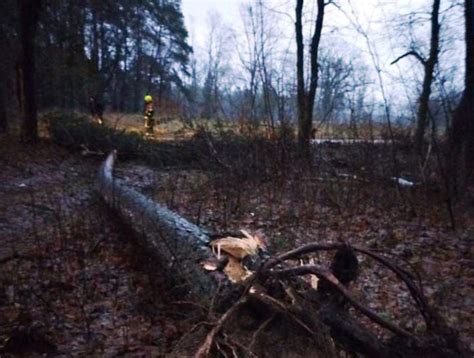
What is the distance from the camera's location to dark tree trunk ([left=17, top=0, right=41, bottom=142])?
1445cm

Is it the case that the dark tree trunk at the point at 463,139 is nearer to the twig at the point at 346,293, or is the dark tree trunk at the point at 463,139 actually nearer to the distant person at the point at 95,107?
the twig at the point at 346,293

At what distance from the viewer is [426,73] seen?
27.7 ft

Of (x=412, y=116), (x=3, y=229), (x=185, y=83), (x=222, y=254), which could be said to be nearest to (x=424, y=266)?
(x=222, y=254)

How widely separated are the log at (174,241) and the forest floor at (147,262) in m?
0.23

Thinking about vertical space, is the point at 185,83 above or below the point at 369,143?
above

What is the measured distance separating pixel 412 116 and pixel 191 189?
16.9 ft

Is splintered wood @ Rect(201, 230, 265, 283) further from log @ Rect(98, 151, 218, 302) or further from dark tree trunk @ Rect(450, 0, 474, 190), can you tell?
dark tree trunk @ Rect(450, 0, 474, 190)

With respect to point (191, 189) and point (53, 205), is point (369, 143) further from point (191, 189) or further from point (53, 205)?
point (53, 205)

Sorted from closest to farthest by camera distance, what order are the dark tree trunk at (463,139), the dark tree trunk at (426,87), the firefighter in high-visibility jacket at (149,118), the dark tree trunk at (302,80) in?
the dark tree trunk at (463,139) → the dark tree trunk at (426,87) → the dark tree trunk at (302,80) → the firefighter in high-visibility jacket at (149,118)

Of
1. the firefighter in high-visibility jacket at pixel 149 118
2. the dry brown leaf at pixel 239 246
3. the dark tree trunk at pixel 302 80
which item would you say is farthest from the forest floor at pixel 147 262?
the firefighter in high-visibility jacket at pixel 149 118

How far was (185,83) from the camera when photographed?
1593 inches

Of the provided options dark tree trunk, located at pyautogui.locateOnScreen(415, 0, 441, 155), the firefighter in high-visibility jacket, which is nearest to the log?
dark tree trunk, located at pyautogui.locateOnScreen(415, 0, 441, 155)

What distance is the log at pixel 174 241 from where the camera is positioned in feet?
11.8

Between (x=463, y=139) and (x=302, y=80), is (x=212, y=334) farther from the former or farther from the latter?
(x=302, y=80)
